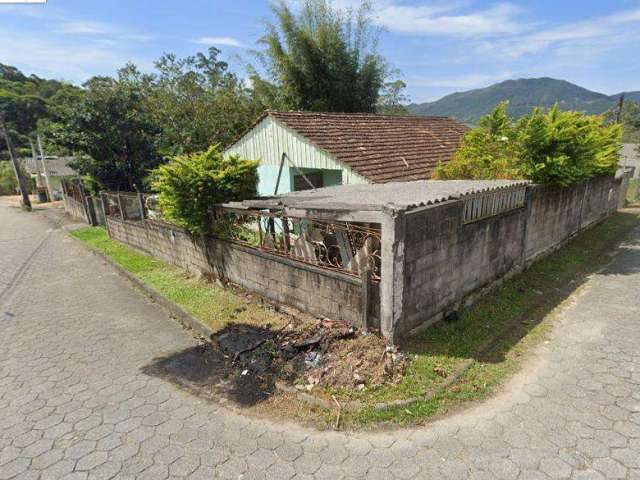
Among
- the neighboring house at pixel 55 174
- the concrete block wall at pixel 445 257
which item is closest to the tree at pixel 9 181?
the neighboring house at pixel 55 174

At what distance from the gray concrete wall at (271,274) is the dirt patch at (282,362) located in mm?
314

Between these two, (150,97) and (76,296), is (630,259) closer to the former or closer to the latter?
(76,296)

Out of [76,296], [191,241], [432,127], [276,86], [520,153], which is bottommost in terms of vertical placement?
[76,296]

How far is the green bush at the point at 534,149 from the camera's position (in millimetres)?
7895

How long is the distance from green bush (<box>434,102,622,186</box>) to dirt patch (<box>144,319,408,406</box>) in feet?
19.6

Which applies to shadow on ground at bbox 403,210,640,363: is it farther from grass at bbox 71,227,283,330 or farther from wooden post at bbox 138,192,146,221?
wooden post at bbox 138,192,146,221

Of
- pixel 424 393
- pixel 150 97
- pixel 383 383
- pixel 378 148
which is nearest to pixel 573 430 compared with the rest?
pixel 424 393

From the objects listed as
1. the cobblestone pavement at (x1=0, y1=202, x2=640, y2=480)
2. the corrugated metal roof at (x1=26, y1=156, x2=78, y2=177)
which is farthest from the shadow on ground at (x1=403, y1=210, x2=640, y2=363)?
the corrugated metal roof at (x1=26, y1=156, x2=78, y2=177)

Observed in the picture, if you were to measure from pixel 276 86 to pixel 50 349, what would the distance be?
1652 cm

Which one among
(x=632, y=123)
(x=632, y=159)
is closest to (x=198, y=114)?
(x=632, y=159)

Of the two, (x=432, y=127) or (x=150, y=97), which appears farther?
(x=150, y=97)

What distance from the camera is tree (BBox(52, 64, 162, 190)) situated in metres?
14.8

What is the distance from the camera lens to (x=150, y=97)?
20.9 m

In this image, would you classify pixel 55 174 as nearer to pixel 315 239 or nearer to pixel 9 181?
pixel 9 181
